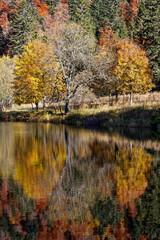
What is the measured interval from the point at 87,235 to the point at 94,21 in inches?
3212

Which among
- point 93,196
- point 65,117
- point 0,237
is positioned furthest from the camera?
point 65,117

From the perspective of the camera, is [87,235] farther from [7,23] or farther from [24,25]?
[7,23]

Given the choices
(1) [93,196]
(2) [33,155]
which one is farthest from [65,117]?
(1) [93,196]

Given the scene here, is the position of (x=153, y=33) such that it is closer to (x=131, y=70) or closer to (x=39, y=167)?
(x=131, y=70)

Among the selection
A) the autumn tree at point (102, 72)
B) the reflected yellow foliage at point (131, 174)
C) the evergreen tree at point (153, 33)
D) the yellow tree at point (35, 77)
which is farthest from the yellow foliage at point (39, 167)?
the evergreen tree at point (153, 33)

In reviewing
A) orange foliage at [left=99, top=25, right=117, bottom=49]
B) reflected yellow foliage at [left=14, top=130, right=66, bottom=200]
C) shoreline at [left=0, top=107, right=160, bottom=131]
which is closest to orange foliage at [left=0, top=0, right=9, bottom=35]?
orange foliage at [left=99, top=25, right=117, bottom=49]

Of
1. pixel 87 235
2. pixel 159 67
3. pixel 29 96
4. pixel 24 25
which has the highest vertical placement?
pixel 24 25

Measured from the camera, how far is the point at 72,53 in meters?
43.6

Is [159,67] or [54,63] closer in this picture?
[54,63]

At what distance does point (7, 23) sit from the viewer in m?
93.9

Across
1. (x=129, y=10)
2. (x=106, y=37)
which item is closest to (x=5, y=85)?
(x=106, y=37)

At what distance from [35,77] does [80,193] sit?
38.8m

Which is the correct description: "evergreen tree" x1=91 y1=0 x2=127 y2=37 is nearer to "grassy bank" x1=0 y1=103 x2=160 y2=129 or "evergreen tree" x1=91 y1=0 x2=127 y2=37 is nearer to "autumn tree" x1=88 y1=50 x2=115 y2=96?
"autumn tree" x1=88 y1=50 x2=115 y2=96

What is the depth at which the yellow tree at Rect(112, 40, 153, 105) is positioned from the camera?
4434 centimetres
